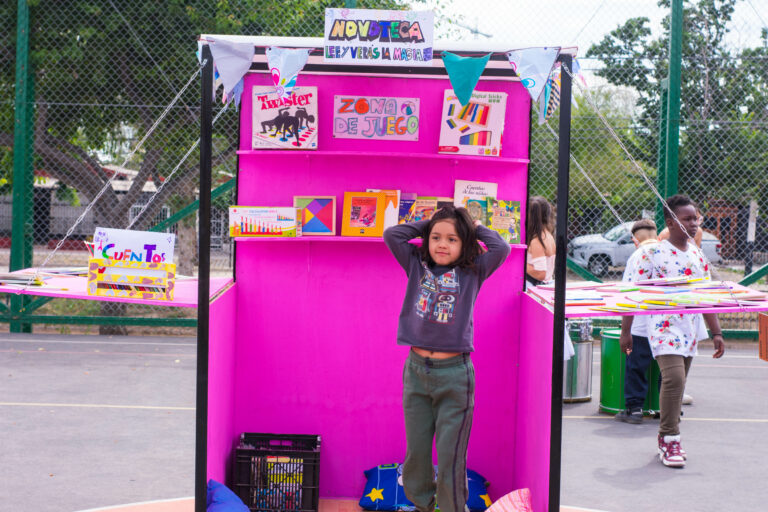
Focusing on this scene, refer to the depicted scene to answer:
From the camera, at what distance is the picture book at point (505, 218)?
5.12m

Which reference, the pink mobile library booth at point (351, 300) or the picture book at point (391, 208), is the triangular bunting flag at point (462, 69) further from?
the picture book at point (391, 208)

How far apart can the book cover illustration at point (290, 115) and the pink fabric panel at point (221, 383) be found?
962mm

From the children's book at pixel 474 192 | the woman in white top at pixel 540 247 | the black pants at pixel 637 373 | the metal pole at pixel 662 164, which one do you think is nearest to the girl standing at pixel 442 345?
the children's book at pixel 474 192

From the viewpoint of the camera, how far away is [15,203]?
35.6 ft

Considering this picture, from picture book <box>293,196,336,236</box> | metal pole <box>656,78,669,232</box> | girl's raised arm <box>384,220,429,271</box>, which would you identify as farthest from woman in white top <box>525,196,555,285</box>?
metal pole <box>656,78,669,232</box>

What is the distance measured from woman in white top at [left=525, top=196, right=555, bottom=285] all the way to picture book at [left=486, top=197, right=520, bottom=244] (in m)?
2.15

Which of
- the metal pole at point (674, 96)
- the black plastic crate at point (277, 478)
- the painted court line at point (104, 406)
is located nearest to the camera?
the black plastic crate at point (277, 478)

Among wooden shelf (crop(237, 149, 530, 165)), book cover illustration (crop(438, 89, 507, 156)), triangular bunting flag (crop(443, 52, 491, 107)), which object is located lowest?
wooden shelf (crop(237, 149, 530, 165))

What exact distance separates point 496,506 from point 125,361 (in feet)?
20.1

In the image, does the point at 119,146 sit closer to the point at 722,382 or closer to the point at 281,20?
the point at 281,20

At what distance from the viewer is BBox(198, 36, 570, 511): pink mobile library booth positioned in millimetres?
5129

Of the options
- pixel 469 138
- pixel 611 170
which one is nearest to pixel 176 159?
pixel 611 170

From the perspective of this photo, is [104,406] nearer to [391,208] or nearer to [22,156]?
[391,208]

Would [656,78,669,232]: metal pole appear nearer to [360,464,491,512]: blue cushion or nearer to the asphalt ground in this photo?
the asphalt ground
